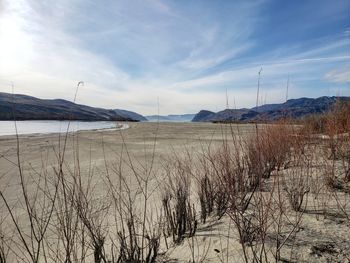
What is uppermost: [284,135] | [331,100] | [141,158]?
[331,100]

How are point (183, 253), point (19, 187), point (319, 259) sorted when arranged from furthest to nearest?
point (19, 187), point (183, 253), point (319, 259)

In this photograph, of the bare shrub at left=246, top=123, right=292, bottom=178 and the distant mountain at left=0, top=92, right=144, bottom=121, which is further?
the bare shrub at left=246, top=123, right=292, bottom=178

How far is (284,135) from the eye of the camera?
6.23m

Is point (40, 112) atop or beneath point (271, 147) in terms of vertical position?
atop

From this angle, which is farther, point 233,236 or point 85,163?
point 85,163

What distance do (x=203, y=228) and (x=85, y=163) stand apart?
25.3ft

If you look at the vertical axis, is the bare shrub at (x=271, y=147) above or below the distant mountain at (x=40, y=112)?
below

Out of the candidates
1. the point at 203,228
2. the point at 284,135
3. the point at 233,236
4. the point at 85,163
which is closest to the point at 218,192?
the point at 203,228

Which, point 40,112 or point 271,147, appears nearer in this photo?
point 271,147

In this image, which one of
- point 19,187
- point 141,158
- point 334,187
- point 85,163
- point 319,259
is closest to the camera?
point 319,259

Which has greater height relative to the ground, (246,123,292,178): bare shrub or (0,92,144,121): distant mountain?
(0,92,144,121): distant mountain

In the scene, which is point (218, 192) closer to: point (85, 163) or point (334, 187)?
point (334, 187)

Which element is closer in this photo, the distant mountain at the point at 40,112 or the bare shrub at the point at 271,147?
the distant mountain at the point at 40,112

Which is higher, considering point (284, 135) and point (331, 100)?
point (331, 100)
